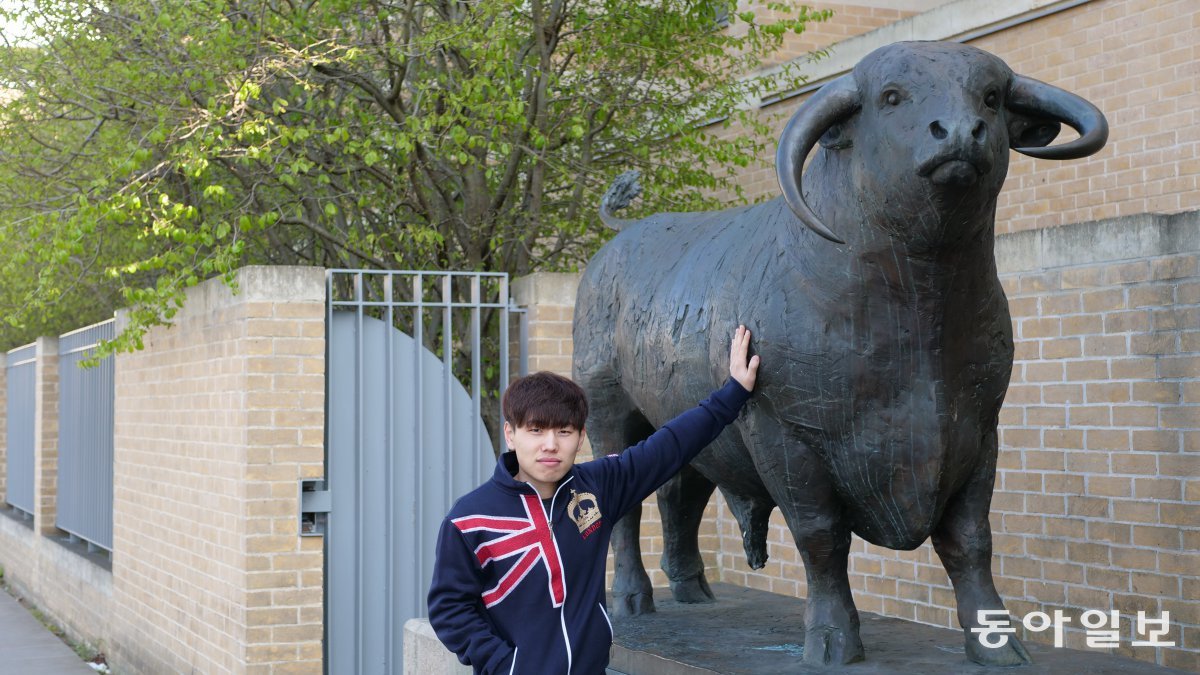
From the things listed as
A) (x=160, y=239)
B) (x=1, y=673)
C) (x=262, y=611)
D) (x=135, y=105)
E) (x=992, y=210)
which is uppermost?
(x=135, y=105)

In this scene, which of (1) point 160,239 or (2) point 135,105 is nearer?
(2) point 135,105

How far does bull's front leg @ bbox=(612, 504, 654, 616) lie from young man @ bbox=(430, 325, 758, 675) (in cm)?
152

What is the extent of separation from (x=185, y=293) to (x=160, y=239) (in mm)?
2674

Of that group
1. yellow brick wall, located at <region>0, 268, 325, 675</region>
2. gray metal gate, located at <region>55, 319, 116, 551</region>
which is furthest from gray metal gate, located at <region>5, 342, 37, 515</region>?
yellow brick wall, located at <region>0, 268, 325, 675</region>

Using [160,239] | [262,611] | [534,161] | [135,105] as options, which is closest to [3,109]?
[135,105]

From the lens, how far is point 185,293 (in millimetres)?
8273

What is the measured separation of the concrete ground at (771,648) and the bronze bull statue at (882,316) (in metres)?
0.12

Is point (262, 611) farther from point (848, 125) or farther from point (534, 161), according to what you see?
point (848, 125)

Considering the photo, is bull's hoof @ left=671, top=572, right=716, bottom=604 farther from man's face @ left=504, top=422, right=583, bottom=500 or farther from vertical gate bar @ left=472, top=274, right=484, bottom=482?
vertical gate bar @ left=472, top=274, right=484, bottom=482

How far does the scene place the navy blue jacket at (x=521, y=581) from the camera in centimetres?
292

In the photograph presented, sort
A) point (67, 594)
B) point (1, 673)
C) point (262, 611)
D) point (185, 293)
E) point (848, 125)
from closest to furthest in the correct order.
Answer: point (848, 125)
point (262, 611)
point (185, 293)
point (1, 673)
point (67, 594)

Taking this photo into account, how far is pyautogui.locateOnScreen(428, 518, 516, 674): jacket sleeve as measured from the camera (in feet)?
9.51

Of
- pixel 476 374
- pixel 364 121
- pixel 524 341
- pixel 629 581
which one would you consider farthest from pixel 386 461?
pixel 629 581

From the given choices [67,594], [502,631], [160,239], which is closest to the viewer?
[502,631]
